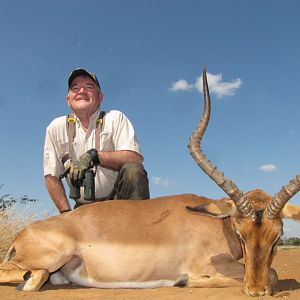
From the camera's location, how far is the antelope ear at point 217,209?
524 cm

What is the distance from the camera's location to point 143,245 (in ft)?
17.9

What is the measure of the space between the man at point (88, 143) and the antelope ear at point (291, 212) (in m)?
2.36

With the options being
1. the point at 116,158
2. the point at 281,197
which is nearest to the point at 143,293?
the point at 281,197

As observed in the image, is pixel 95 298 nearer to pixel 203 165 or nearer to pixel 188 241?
Result: pixel 188 241

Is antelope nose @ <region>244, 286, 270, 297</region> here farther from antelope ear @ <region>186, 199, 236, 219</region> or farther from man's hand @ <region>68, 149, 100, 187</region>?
man's hand @ <region>68, 149, 100, 187</region>

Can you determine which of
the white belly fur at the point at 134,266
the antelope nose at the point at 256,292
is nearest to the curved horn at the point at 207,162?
the antelope nose at the point at 256,292

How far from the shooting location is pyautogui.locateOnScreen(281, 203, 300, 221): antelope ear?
5070 millimetres

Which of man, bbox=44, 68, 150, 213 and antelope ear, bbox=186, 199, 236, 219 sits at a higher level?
man, bbox=44, 68, 150, 213

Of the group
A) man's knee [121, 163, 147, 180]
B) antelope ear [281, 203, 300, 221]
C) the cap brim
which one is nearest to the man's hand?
man's knee [121, 163, 147, 180]

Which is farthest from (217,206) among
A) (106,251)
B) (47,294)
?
(47,294)

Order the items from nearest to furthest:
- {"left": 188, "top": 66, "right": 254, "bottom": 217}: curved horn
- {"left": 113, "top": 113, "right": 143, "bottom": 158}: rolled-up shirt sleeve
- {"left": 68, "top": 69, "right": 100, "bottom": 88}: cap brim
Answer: {"left": 188, "top": 66, "right": 254, "bottom": 217}: curved horn < {"left": 113, "top": 113, "right": 143, "bottom": 158}: rolled-up shirt sleeve < {"left": 68, "top": 69, "right": 100, "bottom": 88}: cap brim

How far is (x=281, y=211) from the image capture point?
5035 mm

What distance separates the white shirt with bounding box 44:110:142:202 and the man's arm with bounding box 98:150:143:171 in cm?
11

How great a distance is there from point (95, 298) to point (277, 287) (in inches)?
75.5
